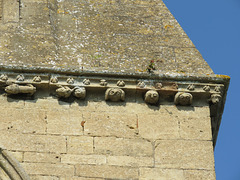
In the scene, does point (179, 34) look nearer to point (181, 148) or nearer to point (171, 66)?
point (171, 66)

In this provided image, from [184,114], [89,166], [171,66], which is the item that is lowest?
[89,166]

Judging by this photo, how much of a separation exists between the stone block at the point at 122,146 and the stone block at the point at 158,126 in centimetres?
15

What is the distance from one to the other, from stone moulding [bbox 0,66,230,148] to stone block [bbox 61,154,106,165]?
0.92 meters

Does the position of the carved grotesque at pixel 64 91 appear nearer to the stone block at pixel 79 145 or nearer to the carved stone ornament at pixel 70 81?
the carved stone ornament at pixel 70 81

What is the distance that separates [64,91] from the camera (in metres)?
9.95

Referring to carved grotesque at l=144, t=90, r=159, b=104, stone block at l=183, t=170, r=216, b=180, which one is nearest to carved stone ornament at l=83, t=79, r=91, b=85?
carved grotesque at l=144, t=90, r=159, b=104

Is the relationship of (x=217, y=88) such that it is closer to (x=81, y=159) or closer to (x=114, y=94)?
(x=114, y=94)

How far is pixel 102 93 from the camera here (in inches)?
399

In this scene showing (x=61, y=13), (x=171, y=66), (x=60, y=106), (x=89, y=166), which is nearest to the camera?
(x=89, y=166)

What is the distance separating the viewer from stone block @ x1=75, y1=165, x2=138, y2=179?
928cm

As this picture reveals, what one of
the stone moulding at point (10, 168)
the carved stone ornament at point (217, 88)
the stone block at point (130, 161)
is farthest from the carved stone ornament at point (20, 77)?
the carved stone ornament at point (217, 88)

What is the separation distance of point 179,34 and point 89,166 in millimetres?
2876

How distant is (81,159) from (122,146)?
0.55 metres

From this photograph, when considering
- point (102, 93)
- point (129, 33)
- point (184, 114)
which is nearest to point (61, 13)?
point (129, 33)
